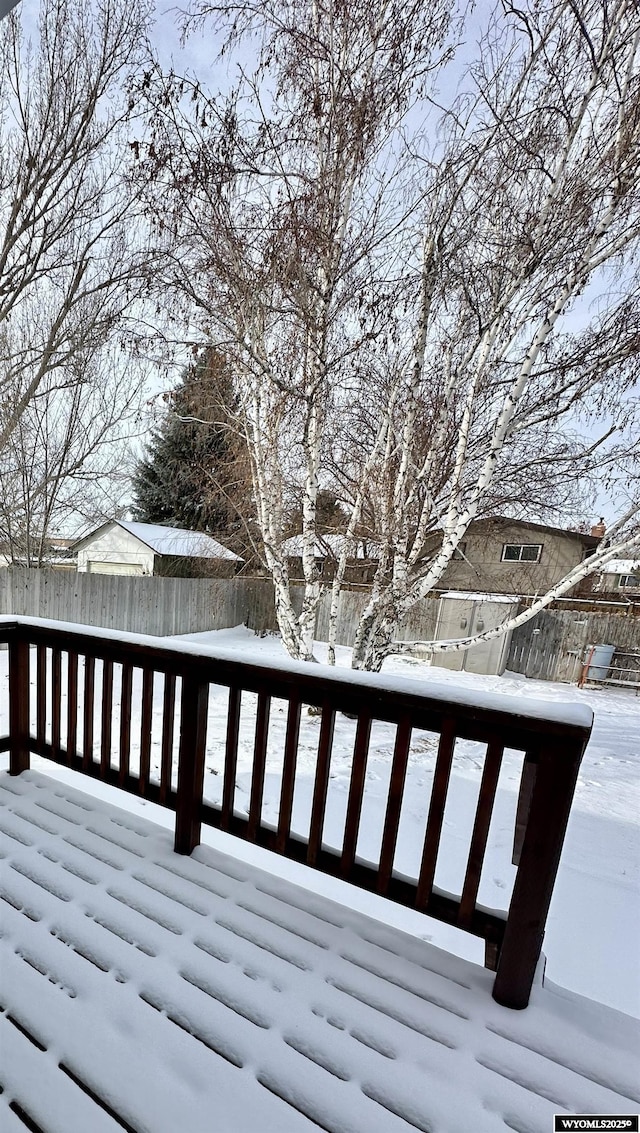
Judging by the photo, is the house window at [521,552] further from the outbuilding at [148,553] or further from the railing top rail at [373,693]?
the railing top rail at [373,693]

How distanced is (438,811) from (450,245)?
4.93 m

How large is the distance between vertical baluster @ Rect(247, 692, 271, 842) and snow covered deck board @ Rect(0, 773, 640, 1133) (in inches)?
8.9

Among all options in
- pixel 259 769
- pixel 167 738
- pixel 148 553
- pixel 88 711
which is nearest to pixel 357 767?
pixel 259 769

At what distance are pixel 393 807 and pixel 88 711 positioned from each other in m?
1.49

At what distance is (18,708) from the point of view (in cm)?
241

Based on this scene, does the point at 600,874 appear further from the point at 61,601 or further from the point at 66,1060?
the point at 61,601

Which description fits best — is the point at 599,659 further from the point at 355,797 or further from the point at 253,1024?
the point at 253,1024

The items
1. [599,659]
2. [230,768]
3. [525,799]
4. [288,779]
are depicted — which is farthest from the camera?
[599,659]

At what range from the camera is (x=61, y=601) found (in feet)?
26.1

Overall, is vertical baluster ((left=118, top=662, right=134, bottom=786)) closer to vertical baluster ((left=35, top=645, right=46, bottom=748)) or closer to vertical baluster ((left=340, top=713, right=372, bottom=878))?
vertical baluster ((left=35, top=645, right=46, bottom=748))

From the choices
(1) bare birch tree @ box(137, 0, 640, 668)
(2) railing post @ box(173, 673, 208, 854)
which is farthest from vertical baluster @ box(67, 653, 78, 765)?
(1) bare birch tree @ box(137, 0, 640, 668)

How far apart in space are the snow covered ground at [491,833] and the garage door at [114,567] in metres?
6.47

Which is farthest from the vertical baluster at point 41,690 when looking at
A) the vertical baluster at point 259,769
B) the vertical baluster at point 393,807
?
the vertical baluster at point 393,807

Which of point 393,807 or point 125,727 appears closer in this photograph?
point 393,807
